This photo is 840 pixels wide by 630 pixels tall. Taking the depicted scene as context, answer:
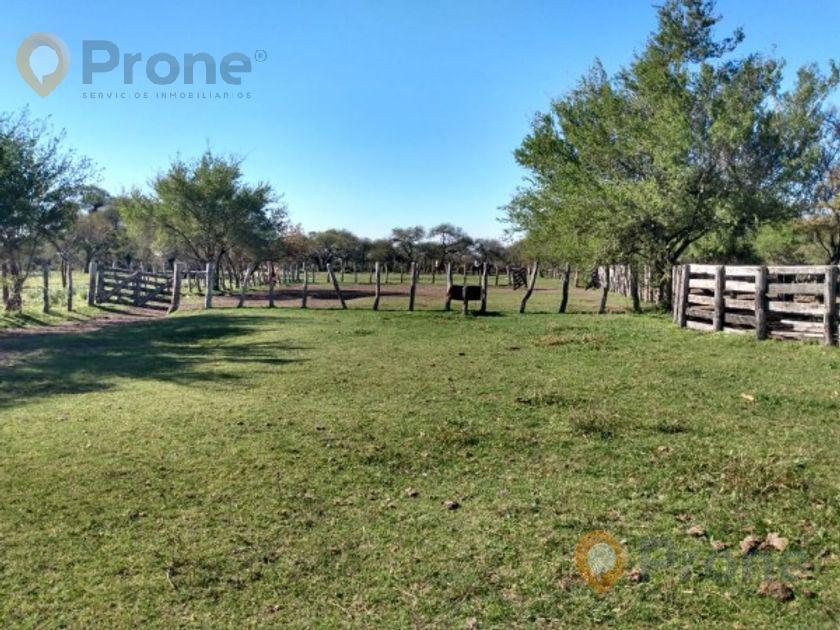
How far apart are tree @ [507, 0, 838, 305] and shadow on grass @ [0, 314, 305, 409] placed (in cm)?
1215

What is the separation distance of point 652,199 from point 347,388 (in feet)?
48.6

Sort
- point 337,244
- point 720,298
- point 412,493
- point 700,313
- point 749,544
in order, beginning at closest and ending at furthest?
point 749,544 < point 412,493 < point 720,298 < point 700,313 < point 337,244

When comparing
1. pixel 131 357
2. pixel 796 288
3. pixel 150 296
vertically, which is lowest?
pixel 131 357

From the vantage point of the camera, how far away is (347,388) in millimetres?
8578

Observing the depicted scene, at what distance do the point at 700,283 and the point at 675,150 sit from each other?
605 centimetres

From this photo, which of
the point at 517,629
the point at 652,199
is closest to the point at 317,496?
the point at 517,629

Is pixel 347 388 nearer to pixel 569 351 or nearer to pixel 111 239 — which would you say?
pixel 569 351

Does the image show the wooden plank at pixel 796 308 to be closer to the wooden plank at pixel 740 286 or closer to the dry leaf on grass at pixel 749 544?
the wooden plank at pixel 740 286

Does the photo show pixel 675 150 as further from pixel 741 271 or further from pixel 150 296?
pixel 150 296

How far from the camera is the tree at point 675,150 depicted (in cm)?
1991

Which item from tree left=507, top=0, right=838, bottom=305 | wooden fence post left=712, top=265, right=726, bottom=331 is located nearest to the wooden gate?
tree left=507, top=0, right=838, bottom=305

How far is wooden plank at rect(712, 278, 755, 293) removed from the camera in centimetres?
1315

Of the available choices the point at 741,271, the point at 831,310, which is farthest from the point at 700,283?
the point at 831,310

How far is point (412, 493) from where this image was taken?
475cm
